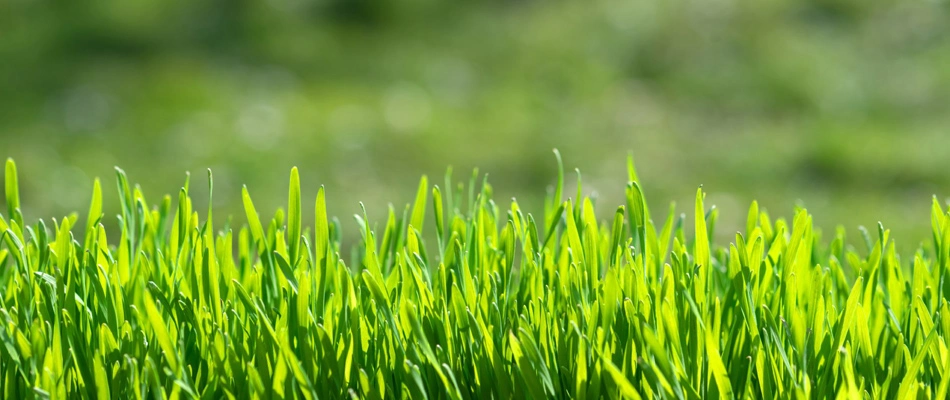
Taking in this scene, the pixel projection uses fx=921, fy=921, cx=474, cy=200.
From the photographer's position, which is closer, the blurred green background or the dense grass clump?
the dense grass clump

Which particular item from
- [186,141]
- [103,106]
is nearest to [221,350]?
[186,141]

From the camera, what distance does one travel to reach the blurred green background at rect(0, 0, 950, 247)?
5.62m

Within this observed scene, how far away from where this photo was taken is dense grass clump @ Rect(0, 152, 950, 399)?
1118mm

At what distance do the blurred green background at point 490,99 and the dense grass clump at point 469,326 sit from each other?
3.90m

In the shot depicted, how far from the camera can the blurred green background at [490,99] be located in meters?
5.62

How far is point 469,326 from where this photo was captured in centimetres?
119

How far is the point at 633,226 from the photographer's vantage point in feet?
4.64

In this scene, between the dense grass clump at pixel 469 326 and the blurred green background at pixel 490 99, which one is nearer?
the dense grass clump at pixel 469 326

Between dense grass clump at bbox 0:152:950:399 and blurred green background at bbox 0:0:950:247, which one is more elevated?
blurred green background at bbox 0:0:950:247

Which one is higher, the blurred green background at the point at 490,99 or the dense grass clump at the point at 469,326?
the blurred green background at the point at 490,99

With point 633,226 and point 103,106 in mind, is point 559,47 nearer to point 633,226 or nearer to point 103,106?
point 103,106

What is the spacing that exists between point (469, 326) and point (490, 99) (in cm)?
551

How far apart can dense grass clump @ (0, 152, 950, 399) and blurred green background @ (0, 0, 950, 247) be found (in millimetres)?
3896

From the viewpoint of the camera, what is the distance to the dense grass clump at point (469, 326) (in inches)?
44.0
